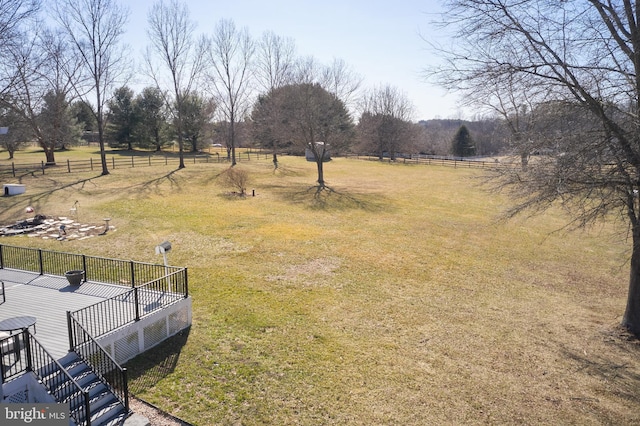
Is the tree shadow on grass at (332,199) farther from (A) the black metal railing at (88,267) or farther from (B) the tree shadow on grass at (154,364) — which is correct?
(B) the tree shadow on grass at (154,364)

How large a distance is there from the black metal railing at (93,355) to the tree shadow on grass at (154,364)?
0.31 meters

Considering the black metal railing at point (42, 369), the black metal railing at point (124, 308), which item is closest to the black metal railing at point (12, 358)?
the black metal railing at point (42, 369)

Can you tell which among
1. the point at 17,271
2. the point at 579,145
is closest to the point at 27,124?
the point at 17,271

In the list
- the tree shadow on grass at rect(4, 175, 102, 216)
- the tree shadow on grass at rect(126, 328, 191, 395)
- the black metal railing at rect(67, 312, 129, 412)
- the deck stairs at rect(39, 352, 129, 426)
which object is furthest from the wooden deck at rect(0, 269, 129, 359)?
the tree shadow on grass at rect(4, 175, 102, 216)

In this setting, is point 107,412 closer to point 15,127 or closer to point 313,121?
point 313,121

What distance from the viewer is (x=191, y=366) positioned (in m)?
8.49

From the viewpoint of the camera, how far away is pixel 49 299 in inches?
386

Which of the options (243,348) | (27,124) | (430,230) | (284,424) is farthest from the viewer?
(27,124)

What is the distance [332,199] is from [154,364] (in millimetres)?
22344

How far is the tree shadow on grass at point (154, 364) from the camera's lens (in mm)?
7825

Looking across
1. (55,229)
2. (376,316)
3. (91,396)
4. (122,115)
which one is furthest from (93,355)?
(122,115)

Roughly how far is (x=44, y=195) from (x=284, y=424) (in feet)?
81.9

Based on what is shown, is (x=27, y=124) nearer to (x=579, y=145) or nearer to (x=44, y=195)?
(x=44, y=195)

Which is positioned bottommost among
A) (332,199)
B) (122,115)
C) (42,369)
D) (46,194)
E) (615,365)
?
(615,365)
